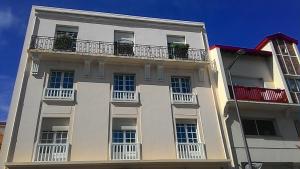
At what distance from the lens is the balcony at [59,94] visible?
13149 mm

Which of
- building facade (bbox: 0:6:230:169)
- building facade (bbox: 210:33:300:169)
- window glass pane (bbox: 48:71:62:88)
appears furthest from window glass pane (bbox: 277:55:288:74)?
window glass pane (bbox: 48:71:62:88)

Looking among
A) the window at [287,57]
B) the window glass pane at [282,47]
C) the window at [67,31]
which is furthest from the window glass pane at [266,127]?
the window at [67,31]

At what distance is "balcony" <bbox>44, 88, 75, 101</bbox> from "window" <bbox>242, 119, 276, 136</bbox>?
29.5ft

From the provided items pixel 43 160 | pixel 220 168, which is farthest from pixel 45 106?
pixel 220 168

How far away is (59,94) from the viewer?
1338 cm

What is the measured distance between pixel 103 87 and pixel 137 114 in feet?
7.15

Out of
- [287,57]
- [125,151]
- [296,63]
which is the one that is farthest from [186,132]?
[296,63]

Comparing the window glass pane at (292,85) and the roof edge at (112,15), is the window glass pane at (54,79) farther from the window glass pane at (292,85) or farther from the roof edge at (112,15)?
the window glass pane at (292,85)

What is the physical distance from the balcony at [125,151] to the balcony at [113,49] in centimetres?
482

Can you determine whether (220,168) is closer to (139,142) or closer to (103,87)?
(139,142)

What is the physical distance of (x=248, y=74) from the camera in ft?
54.4

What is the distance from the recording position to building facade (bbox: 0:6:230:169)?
12.0 meters

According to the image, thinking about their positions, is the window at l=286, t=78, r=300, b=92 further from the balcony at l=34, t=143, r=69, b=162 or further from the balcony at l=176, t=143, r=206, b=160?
the balcony at l=34, t=143, r=69, b=162

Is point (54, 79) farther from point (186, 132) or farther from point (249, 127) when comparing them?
point (249, 127)
